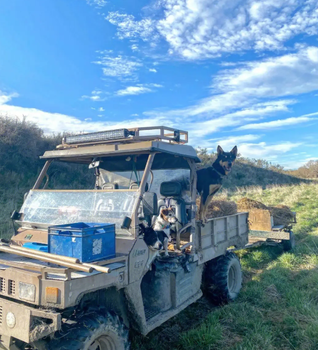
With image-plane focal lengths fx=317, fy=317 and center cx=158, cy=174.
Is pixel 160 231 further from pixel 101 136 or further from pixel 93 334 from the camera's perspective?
pixel 93 334

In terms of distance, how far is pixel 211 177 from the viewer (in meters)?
5.34

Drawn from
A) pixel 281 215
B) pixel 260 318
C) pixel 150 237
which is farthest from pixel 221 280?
pixel 281 215

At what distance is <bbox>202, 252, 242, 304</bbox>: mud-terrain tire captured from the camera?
5.46 m

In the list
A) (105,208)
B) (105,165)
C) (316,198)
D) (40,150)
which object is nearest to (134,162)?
(105,165)

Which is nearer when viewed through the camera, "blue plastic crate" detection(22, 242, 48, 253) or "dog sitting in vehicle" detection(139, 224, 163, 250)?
"blue plastic crate" detection(22, 242, 48, 253)

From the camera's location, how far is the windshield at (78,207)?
3881mm

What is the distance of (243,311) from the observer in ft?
16.6

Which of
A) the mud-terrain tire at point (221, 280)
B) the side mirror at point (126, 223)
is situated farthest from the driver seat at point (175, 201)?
the mud-terrain tire at point (221, 280)

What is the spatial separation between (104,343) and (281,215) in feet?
25.6

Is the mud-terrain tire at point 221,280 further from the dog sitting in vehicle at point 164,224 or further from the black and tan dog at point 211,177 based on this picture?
the dog sitting in vehicle at point 164,224

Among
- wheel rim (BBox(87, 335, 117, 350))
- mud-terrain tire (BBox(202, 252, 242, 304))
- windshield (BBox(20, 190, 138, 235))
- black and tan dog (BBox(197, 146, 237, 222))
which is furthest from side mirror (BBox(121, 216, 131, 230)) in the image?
mud-terrain tire (BBox(202, 252, 242, 304))

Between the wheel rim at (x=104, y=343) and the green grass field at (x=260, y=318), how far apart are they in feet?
3.90

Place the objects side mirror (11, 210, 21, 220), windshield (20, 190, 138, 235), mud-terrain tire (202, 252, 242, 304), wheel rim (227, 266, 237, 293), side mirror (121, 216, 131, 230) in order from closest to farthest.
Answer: side mirror (121, 216, 131, 230)
windshield (20, 190, 138, 235)
side mirror (11, 210, 21, 220)
mud-terrain tire (202, 252, 242, 304)
wheel rim (227, 266, 237, 293)

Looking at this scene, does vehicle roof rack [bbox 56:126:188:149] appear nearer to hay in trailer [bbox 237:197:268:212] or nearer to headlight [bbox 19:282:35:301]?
headlight [bbox 19:282:35:301]
